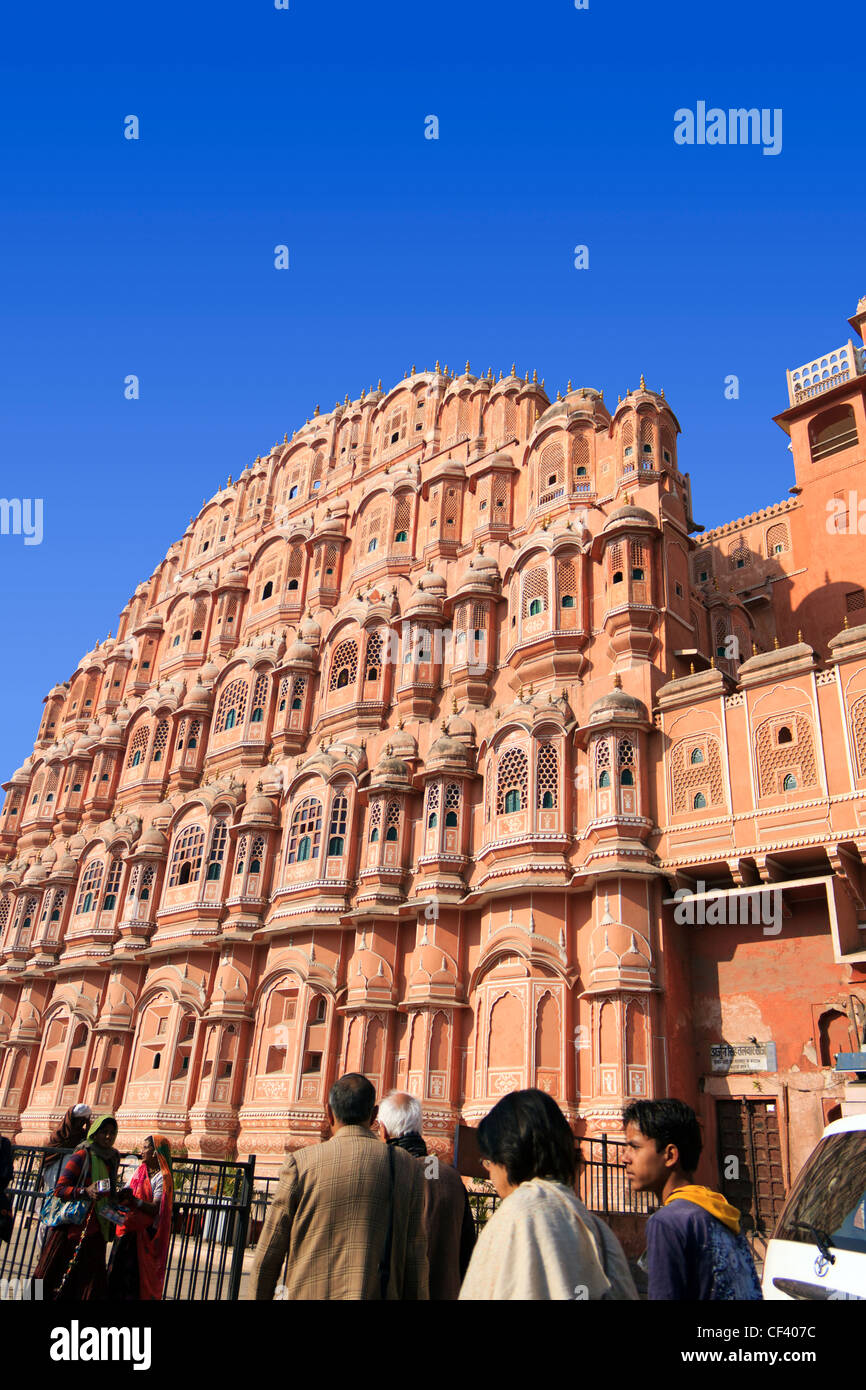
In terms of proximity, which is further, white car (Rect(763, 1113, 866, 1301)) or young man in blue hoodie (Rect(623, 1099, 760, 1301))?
white car (Rect(763, 1113, 866, 1301))

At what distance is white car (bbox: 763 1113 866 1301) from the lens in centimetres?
421

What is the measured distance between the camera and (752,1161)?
1792 centimetres

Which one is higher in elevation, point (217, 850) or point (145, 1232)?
point (217, 850)

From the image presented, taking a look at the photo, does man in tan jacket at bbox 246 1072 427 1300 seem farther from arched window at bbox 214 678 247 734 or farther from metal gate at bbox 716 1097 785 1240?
arched window at bbox 214 678 247 734

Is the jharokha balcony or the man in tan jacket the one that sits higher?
the jharokha balcony

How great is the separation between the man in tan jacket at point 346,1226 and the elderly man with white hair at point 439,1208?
62 cm

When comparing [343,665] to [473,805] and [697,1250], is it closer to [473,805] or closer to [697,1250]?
[473,805]

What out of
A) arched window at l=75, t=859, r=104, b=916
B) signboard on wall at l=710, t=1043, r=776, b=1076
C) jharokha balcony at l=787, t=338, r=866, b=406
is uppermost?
jharokha balcony at l=787, t=338, r=866, b=406

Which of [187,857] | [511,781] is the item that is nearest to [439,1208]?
[511,781]

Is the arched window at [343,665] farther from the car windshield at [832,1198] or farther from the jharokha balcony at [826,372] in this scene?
the car windshield at [832,1198]

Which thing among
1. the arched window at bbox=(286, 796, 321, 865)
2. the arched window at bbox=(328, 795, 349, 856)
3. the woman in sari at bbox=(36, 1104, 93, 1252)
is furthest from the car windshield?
the arched window at bbox=(286, 796, 321, 865)

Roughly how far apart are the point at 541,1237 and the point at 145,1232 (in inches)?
201

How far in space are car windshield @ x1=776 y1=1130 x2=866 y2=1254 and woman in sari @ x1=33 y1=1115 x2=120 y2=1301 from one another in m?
4.14
